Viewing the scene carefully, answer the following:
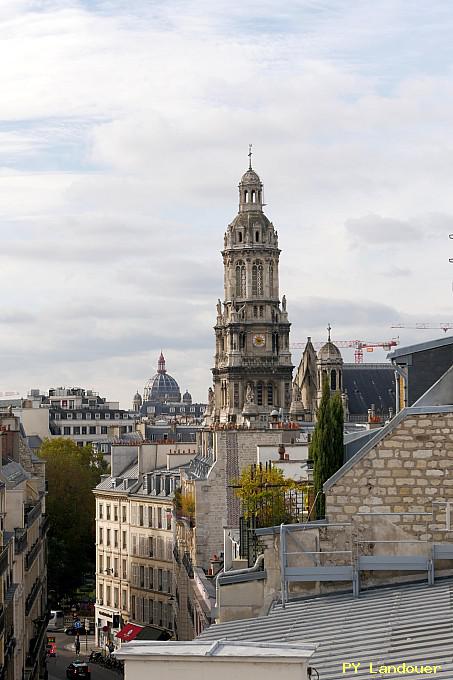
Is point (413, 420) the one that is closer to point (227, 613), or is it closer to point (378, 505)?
point (378, 505)

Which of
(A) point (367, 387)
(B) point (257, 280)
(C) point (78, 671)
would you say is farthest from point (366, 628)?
(B) point (257, 280)

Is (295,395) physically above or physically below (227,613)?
above

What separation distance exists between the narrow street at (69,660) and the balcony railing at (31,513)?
797 cm

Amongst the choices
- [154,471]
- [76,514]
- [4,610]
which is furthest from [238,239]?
[4,610]

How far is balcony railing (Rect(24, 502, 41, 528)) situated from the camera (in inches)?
2506

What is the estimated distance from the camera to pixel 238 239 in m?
A: 180

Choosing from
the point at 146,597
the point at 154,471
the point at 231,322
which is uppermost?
the point at 231,322

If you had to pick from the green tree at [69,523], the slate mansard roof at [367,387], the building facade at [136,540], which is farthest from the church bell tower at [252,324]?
the building facade at [136,540]

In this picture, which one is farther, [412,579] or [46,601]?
[46,601]

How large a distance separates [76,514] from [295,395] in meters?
72.2

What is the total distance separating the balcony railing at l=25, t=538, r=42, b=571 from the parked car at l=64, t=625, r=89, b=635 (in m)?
22.4

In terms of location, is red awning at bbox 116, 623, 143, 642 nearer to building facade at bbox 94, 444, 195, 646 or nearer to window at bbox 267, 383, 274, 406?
building facade at bbox 94, 444, 195, 646

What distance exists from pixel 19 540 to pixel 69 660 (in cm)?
3081

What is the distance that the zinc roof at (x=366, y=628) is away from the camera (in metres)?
14.8
